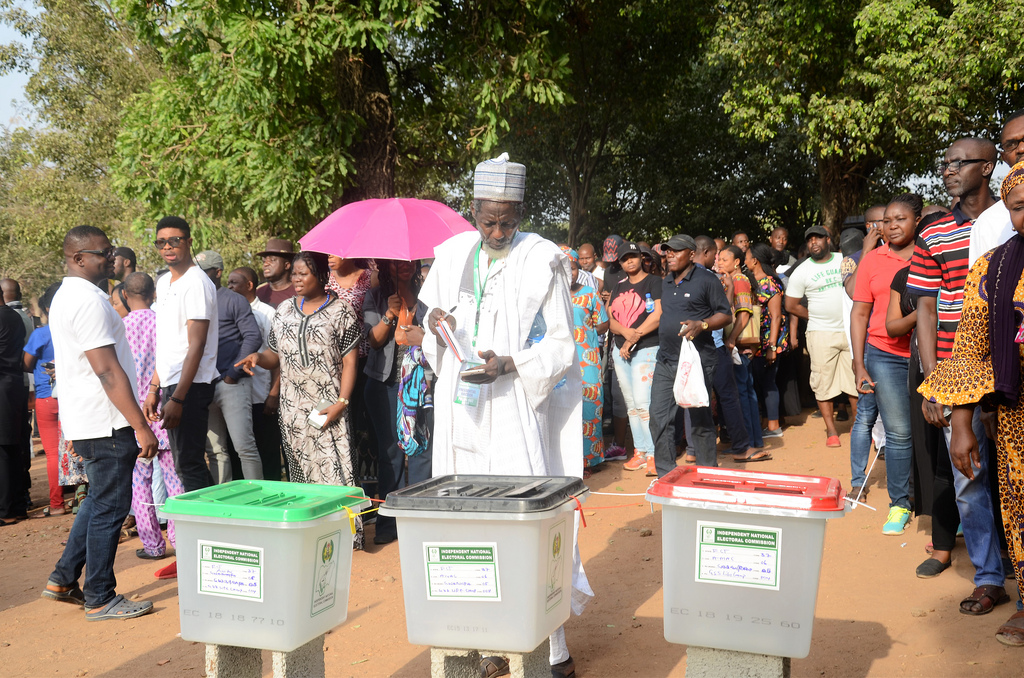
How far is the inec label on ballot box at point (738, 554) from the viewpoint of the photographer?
2.80m

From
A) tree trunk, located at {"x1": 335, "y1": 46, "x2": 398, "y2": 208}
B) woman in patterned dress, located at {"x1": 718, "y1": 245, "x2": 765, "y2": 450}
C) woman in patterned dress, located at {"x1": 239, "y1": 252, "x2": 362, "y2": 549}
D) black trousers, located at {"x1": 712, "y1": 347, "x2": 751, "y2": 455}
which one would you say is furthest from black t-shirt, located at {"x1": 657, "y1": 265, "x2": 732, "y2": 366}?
tree trunk, located at {"x1": 335, "y1": 46, "x2": 398, "y2": 208}

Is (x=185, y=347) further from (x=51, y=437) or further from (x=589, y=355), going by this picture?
(x=51, y=437)

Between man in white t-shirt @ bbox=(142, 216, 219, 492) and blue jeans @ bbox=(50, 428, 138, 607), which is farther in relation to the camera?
man in white t-shirt @ bbox=(142, 216, 219, 492)

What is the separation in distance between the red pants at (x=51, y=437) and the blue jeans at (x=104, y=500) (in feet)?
12.5

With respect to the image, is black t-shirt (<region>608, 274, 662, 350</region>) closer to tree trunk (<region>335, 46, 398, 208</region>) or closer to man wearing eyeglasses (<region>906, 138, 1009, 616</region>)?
man wearing eyeglasses (<region>906, 138, 1009, 616</region>)

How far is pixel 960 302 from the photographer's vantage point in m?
4.17

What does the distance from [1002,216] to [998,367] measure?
1.00 meters

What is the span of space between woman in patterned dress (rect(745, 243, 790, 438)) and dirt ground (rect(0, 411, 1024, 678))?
2.84m

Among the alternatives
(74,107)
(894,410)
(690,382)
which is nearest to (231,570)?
(894,410)

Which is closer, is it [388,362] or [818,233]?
[388,362]

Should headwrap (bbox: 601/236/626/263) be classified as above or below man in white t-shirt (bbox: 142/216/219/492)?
above

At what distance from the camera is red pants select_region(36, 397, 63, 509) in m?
8.34

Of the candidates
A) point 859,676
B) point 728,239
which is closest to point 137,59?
point 728,239

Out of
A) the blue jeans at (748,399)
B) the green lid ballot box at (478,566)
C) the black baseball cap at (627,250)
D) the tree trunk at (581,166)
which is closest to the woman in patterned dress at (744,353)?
the blue jeans at (748,399)
